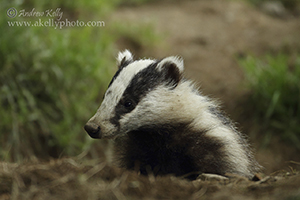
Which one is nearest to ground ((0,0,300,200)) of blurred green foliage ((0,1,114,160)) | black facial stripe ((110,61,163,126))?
black facial stripe ((110,61,163,126))

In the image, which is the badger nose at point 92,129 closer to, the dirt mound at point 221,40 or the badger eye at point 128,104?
the badger eye at point 128,104

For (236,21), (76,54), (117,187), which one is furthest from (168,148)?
(236,21)

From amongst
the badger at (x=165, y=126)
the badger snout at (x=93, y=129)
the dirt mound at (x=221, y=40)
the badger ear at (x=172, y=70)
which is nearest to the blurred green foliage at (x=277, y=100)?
the dirt mound at (x=221, y=40)

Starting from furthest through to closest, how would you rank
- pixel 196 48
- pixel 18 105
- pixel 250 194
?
pixel 196 48 < pixel 18 105 < pixel 250 194

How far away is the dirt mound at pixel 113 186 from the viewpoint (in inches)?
76.0

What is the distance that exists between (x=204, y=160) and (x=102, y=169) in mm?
860

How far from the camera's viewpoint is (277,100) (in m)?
5.43

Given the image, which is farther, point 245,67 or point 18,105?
point 245,67

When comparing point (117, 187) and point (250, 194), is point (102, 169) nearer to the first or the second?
point (117, 187)

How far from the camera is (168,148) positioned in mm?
2793

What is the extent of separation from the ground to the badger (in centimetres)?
29

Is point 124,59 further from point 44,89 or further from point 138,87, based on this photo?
point 44,89

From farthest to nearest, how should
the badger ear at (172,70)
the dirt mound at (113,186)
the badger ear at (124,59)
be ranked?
the badger ear at (124,59) → the badger ear at (172,70) → the dirt mound at (113,186)

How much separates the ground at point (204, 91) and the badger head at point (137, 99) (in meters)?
0.39
